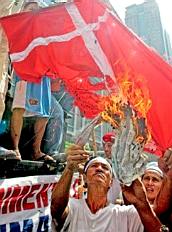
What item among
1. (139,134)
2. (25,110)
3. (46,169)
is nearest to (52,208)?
(139,134)

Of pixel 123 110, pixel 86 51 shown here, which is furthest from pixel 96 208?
pixel 86 51

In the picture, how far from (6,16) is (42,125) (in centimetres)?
151

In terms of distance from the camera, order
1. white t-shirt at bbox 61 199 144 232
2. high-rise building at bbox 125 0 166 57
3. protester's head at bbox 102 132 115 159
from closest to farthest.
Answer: white t-shirt at bbox 61 199 144 232, protester's head at bbox 102 132 115 159, high-rise building at bbox 125 0 166 57

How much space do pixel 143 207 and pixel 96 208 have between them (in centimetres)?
36

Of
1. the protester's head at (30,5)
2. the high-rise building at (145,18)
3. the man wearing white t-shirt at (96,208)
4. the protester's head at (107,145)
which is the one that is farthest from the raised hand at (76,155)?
the high-rise building at (145,18)

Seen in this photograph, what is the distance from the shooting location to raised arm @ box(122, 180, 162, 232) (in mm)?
2229

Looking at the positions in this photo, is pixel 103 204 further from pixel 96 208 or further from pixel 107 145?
pixel 107 145

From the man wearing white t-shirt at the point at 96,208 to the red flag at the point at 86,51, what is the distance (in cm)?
180

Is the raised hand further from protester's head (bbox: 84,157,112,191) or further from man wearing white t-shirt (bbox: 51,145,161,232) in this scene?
protester's head (bbox: 84,157,112,191)

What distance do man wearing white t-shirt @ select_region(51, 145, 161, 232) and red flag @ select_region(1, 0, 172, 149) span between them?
5.89ft

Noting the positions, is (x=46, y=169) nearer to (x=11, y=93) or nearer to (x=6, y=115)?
(x=6, y=115)

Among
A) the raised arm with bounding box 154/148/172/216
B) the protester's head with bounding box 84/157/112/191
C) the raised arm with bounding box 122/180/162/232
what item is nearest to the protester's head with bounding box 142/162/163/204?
the raised arm with bounding box 154/148/172/216

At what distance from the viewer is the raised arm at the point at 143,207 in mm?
2229

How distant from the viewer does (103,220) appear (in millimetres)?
2354
